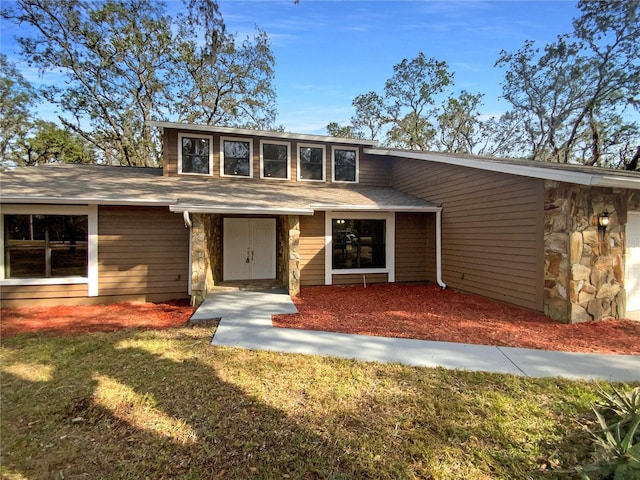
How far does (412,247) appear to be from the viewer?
10312 mm

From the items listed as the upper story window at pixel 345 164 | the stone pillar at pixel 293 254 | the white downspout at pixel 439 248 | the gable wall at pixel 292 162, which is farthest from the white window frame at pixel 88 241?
the white downspout at pixel 439 248

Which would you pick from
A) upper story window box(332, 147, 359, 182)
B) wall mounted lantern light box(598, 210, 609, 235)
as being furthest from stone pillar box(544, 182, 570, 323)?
upper story window box(332, 147, 359, 182)

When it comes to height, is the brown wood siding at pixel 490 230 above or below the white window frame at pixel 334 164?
below

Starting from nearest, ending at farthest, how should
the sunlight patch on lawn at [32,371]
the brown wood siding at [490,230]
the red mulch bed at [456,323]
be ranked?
the sunlight patch on lawn at [32,371] < the red mulch bed at [456,323] < the brown wood siding at [490,230]

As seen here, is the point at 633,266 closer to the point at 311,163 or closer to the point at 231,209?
the point at 231,209

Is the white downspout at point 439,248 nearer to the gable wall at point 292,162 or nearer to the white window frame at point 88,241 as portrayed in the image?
the gable wall at point 292,162

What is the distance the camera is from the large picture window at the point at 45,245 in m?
7.39

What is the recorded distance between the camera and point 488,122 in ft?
80.7

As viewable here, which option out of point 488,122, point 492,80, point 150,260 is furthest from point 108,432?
point 488,122

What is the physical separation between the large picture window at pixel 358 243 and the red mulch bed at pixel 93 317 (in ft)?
15.2

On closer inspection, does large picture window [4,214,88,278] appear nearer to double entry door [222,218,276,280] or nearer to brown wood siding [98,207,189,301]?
brown wood siding [98,207,189,301]

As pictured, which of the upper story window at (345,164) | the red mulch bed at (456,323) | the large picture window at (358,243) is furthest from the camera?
the upper story window at (345,164)

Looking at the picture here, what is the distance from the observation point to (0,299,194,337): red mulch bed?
5820mm

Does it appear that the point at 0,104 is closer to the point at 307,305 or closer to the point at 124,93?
the point at 124,93
